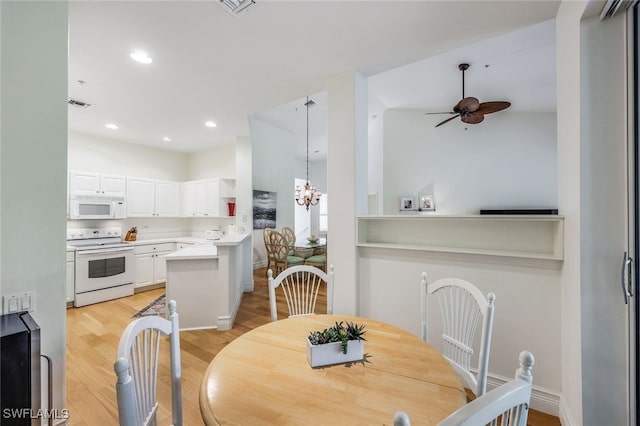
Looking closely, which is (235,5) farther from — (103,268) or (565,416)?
(103,268)

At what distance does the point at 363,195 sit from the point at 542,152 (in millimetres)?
4135

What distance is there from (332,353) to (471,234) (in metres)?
1.68

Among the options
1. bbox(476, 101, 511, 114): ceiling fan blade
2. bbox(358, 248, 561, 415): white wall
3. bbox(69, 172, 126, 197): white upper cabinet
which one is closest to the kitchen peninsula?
bbox(358, 248, 561, 415): white wall

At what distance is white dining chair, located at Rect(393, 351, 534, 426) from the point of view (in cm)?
55

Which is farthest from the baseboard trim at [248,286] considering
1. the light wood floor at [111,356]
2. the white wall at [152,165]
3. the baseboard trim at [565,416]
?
the baseboard trim at [565,416]

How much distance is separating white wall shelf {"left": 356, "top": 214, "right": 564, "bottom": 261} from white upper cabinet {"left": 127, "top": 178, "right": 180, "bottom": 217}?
4.58m

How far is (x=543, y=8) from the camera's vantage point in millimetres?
1886

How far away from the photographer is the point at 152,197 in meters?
5.36

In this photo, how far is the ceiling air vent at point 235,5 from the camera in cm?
180

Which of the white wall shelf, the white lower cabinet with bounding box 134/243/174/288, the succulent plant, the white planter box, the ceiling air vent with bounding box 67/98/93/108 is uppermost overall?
the ceiling air vent with bounding box 67/98/93/108

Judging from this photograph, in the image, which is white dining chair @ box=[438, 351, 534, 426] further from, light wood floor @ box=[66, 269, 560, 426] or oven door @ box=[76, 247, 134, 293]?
oven door @ box=[76, 247, 134, 293]

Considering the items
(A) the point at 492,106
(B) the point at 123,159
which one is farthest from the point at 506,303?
(B) the point at 123,159

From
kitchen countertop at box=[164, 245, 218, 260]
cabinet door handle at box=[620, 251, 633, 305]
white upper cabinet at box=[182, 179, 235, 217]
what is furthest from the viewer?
white upper cabinet at box=[182, 179, 235, 217]

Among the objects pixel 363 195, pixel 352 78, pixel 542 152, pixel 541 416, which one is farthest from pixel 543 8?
pixel 542 152
